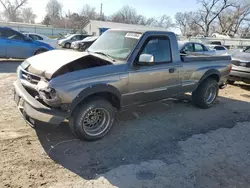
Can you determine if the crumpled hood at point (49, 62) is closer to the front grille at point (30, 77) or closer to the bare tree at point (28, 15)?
the front grille at point (30, 77)

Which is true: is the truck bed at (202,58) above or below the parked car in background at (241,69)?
above

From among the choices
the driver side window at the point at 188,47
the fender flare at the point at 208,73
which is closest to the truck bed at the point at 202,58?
the fender flare at the point at 208,73

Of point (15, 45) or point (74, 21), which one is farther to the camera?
point (74, 21)

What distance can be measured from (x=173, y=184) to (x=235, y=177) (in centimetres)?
97

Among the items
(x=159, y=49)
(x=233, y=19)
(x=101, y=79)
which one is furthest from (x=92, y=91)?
(x=233, y=19)

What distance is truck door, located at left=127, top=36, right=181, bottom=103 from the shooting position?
4.26 metres

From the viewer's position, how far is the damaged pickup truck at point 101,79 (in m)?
3.40

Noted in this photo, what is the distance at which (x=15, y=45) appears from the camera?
37.1ft

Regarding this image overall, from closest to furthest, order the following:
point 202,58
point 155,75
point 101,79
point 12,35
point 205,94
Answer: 1. point 101,79
2. point 155,75
3. point 202,58
4. point 205,94
5. point 12,35

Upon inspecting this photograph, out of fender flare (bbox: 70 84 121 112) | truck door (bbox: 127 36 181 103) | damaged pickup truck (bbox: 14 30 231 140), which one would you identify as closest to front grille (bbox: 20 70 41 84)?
damaged pickup truck (bbox: 14 30 231 140)

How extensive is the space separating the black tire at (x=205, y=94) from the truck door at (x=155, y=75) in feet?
3.63

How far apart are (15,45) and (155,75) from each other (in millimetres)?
9249

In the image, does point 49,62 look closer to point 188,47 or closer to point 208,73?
point 208,73

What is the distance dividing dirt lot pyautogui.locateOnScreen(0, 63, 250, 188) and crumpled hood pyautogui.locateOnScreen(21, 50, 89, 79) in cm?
83
